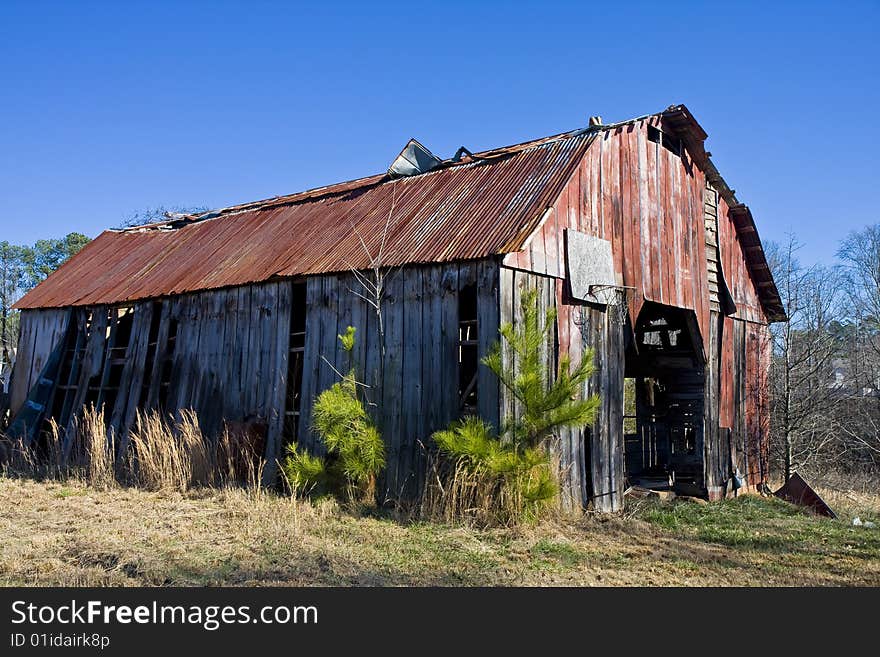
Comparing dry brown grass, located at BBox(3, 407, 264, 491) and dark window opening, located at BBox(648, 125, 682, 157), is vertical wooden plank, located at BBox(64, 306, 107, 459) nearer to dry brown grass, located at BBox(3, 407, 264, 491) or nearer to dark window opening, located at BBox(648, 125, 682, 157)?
dry brown grass, located at BBox(3, 407, 264, 491)

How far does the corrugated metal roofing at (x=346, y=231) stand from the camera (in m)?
11.6

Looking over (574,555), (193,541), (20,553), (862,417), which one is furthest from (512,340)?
(862,417)

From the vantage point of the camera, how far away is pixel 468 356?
12016 mm

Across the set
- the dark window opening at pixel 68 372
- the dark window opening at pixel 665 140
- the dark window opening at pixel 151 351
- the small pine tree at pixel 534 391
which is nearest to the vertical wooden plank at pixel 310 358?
the small pine tree at pixel 534 391

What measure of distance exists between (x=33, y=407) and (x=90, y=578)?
460 inches

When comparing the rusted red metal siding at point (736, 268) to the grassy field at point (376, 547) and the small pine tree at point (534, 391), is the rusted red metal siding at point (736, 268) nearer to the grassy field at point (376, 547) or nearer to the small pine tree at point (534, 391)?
the grassy field at point (376, 547)

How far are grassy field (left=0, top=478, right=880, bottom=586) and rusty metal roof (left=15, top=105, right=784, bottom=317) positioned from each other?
3814 mm

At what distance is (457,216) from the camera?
12273mm

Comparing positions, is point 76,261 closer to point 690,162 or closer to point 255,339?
point 255,339

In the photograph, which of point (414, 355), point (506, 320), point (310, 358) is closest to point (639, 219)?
point (506, 320)

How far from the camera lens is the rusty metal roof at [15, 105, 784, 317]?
1165 centimetres

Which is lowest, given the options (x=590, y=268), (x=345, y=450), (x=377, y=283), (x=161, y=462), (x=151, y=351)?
(x=161, y=462)

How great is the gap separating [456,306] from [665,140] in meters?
6.30

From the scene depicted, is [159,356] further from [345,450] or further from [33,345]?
[345,450]
